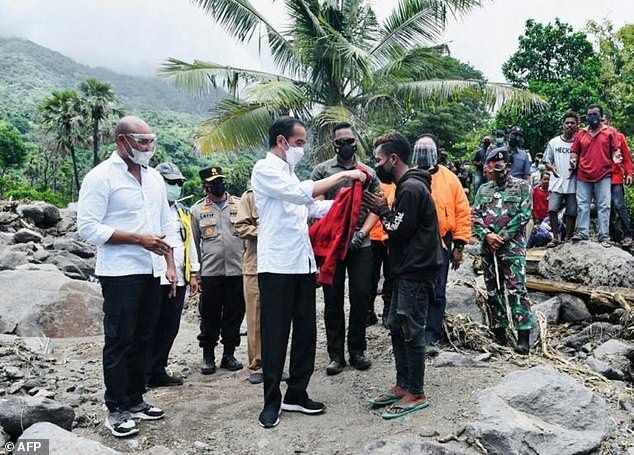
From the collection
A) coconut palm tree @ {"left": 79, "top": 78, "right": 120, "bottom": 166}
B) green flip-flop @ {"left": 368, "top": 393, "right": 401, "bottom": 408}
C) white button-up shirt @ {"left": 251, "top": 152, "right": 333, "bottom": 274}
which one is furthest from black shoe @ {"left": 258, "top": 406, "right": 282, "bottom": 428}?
coconut palm tree @ {"left": 79, "top": 78, "right": 120, "bottom": 166}

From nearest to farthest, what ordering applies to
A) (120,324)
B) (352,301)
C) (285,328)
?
(120,324) < (285,328) < (352,301)

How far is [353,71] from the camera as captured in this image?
494 inches

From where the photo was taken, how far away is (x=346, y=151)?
483 cm

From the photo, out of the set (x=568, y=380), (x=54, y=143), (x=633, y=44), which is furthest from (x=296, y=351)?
(x=54, y=143)

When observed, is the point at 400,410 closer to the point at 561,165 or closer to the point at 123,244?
the point at 123,244

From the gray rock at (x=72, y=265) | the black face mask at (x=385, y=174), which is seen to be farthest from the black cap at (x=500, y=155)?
the gray rock at (x=72, y=265)

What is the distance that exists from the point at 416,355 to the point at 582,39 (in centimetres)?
2457

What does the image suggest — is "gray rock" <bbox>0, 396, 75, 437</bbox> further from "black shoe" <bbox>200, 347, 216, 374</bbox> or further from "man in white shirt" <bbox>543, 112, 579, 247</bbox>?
"man in white shirt" <bbox>543, 112, 579, 247</bbox>

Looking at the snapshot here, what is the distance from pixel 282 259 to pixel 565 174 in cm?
566

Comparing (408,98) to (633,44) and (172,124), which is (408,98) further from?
(172,124)

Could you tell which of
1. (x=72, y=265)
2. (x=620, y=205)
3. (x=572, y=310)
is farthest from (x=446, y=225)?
(x=72, y=265)

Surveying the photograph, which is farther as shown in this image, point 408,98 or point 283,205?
point 408,98

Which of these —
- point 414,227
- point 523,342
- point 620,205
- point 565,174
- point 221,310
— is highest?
point 565,174

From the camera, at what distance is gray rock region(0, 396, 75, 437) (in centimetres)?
362
